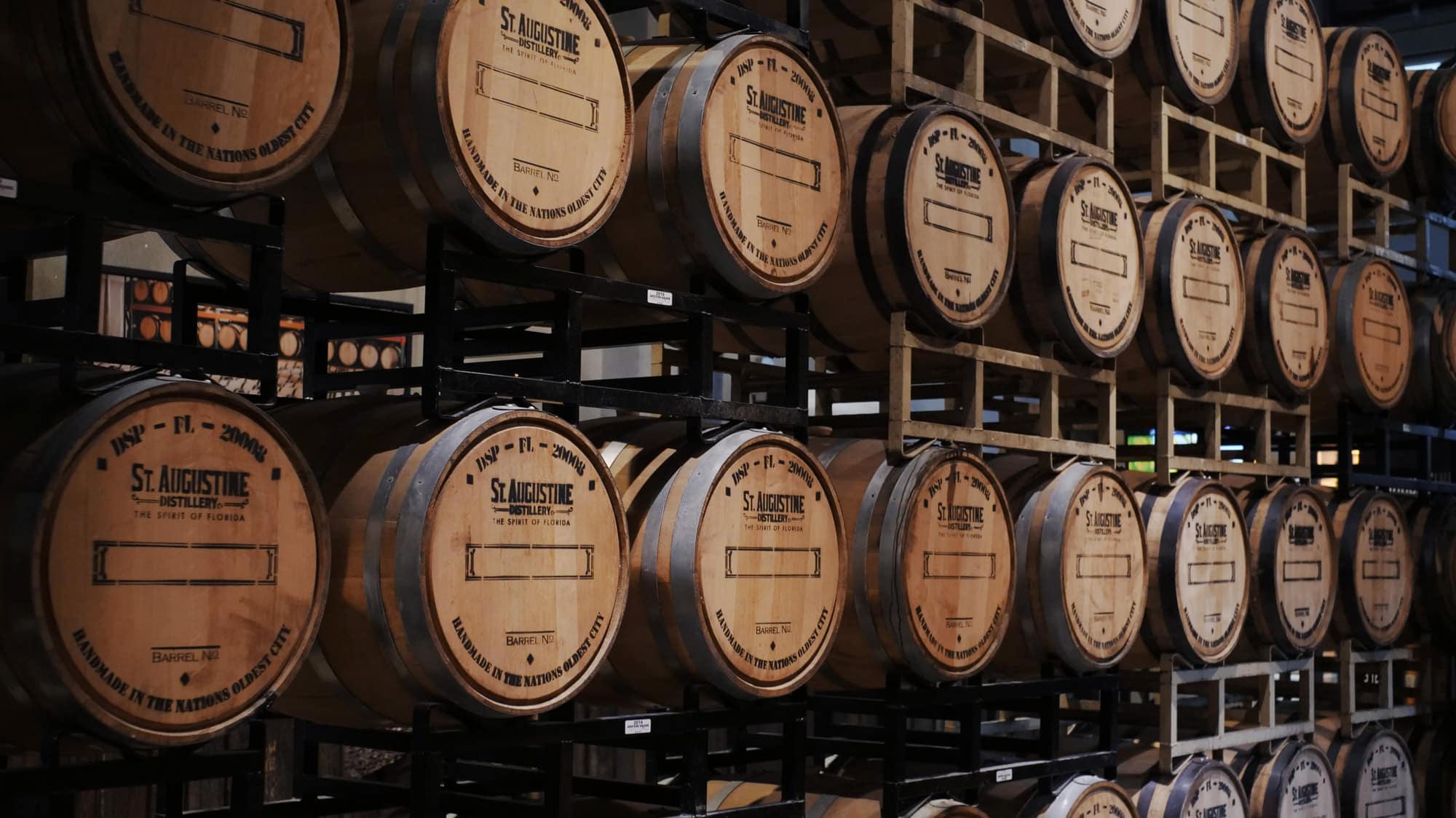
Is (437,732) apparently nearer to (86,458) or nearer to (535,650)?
(535,650)

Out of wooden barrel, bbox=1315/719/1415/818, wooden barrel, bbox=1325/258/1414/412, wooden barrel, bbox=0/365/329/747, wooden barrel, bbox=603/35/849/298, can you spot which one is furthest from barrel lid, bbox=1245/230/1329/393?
wooden barrel, bbox=0/365/329/747

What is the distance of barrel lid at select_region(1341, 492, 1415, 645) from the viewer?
796 cm

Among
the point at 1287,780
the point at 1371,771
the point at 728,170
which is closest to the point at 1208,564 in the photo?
the point at 1287,780

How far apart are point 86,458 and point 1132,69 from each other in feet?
17.2

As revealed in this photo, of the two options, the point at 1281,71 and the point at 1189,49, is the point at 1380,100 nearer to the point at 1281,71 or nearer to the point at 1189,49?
the point at 1281,71

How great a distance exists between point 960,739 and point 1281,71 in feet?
12.9

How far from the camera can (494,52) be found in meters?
3.90

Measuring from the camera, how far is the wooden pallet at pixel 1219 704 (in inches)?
261

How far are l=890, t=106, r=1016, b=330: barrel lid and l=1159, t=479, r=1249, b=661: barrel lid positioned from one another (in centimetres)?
154

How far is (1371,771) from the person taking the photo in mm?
7879

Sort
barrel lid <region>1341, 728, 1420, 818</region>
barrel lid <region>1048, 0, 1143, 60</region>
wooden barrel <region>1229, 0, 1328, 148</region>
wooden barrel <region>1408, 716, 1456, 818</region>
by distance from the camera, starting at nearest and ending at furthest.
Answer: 1. barrel lid <region>1048, 0, 1143, 60</region>
2. wooden barrel <region>1229, 0, 1328, 148</region>
3. barrel lid <region>1341, 728, 1420, 818</region>
4. wooden barrel <region>1408, 716, 1456, 818</region>

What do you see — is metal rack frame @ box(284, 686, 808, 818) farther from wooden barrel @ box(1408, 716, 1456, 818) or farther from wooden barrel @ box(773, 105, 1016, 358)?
wooden barrel @ box(1408, 716, 1456, 818)

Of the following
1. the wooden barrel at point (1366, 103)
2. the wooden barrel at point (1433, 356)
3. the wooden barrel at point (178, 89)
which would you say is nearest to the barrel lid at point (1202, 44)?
the wooden barrel at point (1366, 103)

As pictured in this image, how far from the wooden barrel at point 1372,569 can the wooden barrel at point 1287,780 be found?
2.77ft
